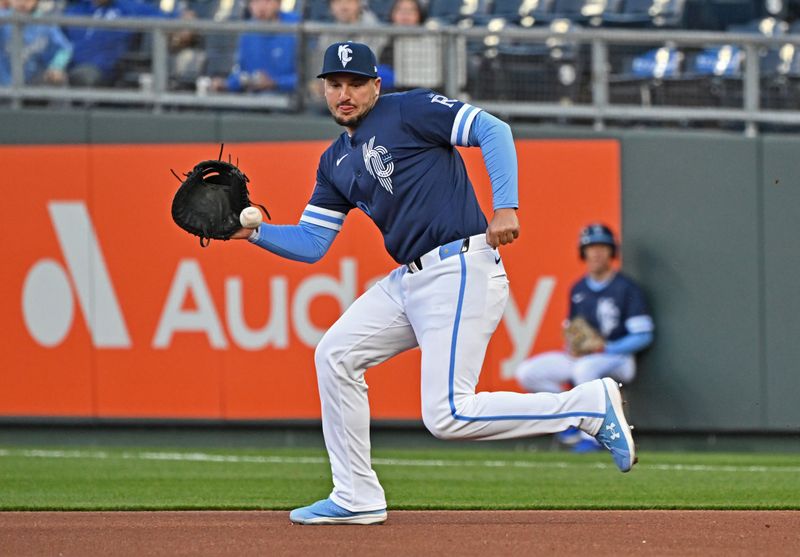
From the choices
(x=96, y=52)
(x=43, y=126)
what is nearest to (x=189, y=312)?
(x=43, y=126)

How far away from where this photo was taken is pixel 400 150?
598cm

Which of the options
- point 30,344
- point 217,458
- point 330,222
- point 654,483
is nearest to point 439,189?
point 330,222

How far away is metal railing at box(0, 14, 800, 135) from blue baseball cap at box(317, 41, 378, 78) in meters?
5.40

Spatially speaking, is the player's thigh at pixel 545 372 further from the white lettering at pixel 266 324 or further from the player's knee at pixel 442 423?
the player's knee at pixel 442 423

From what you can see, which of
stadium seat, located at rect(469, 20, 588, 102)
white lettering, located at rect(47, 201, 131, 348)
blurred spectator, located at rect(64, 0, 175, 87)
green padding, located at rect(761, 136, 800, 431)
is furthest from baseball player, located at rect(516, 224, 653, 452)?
blurred spectator, located at rect(64, 0, 175, 87)

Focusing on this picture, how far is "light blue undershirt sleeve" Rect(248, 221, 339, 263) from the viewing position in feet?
20.1

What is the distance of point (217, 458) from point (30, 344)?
85.3 inches

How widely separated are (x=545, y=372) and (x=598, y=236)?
3.52ft

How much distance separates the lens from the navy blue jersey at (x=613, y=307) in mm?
10867

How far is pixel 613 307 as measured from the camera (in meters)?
10.9

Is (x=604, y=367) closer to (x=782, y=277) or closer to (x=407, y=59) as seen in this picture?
(x=782, y=277)

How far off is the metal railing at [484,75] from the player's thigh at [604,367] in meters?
1.83

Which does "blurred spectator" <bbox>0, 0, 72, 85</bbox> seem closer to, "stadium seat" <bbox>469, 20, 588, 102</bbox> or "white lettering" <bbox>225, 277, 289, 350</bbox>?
"white lettering" <bbox>225, 277, 289, 350</bbox>

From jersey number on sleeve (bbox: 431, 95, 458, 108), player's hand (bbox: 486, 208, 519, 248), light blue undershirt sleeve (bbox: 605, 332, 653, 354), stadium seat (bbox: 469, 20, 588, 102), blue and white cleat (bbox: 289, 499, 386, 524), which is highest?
stadium seat (bbox: 469, 20, 588, 102)
